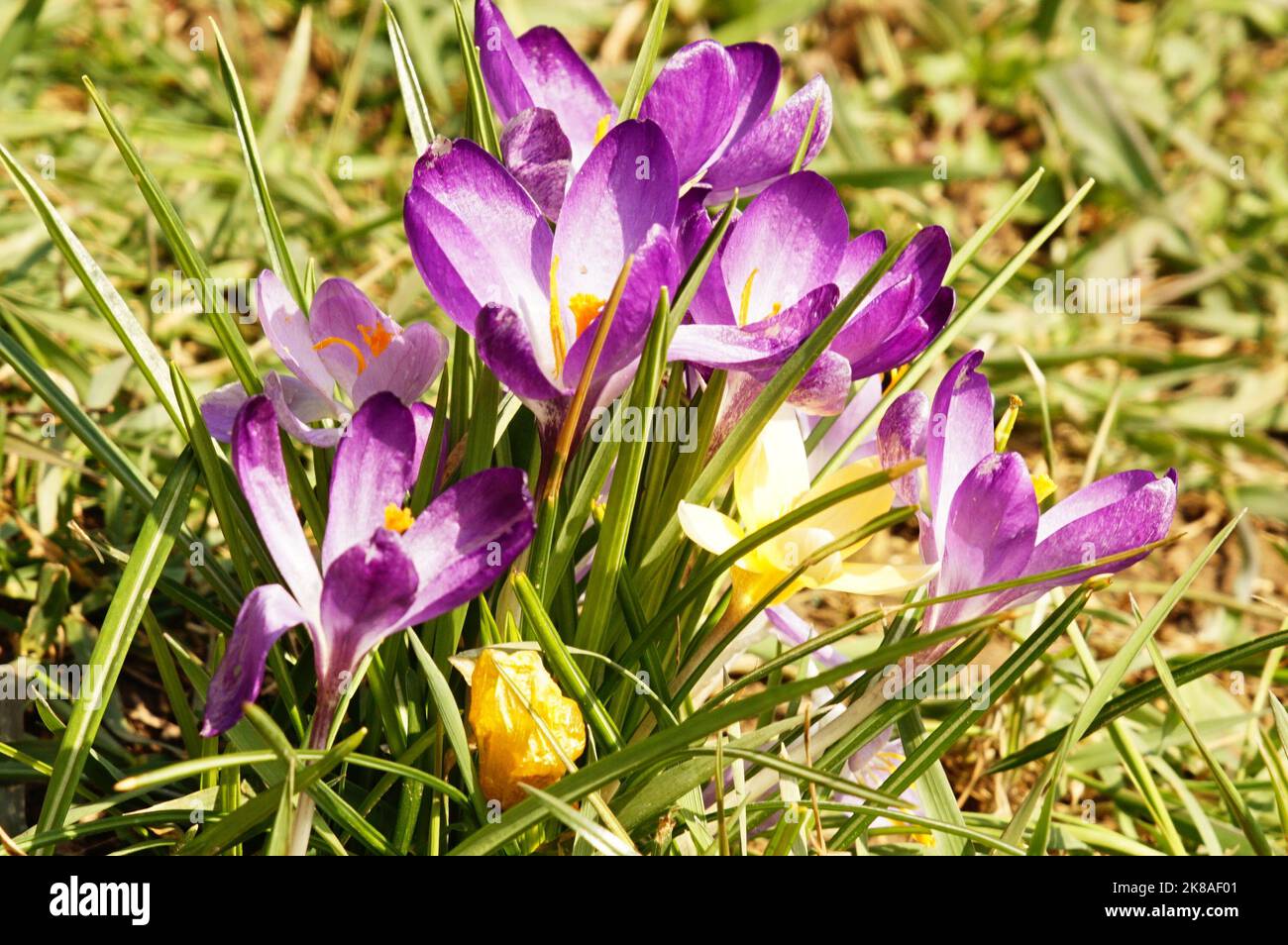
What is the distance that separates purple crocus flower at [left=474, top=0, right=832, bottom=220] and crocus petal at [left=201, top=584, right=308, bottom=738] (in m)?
0.37

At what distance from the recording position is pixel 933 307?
96 centimetres

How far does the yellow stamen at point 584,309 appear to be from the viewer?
2.81ft

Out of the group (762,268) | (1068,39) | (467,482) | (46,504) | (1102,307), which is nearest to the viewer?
(467,482)

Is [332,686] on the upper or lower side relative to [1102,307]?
lower

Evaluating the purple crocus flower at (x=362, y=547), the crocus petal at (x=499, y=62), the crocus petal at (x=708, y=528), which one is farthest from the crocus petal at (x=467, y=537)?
the crocus petal at (x=499, y=62)

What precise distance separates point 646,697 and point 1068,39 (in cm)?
245

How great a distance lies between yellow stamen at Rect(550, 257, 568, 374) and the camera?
2.84 feet

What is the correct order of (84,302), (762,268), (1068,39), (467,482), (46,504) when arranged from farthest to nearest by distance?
(1068,39) < (84,302) < (46,504) < (762,268) < (467,482)

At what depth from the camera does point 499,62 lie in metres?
0.99

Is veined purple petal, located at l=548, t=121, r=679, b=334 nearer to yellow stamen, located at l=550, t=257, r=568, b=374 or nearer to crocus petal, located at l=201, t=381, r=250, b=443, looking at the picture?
yellow stamen, located at l=550, t=257, r=568, b=374

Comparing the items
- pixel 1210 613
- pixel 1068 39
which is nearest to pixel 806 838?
pixel 1210 613
